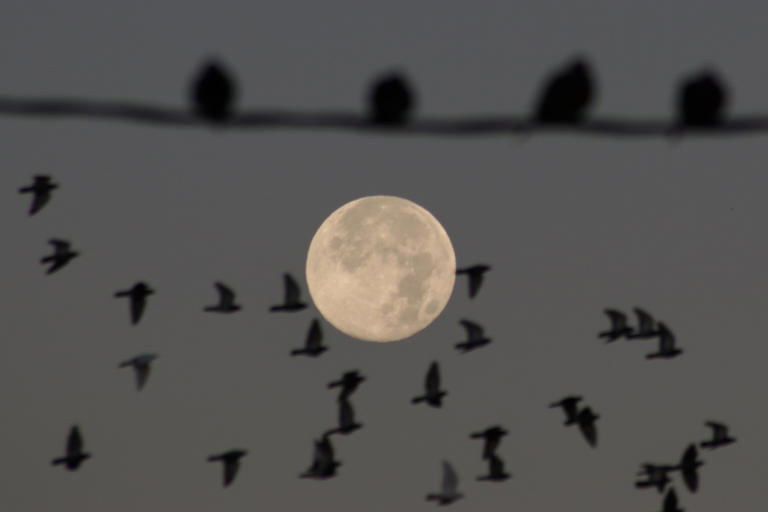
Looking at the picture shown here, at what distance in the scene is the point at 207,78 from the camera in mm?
9312

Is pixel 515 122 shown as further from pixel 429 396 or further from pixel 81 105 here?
pixel 429 396

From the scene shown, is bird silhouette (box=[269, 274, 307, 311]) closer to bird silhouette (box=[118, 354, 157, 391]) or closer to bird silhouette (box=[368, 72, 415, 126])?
bird silhouette (box=[118, 354, 157, 391])

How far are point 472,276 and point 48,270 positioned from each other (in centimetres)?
1270

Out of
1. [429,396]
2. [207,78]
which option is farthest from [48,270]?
[207,78]

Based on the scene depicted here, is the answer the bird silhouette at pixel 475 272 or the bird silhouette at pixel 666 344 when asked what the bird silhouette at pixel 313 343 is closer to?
the bird silhouette at pixel 475 272

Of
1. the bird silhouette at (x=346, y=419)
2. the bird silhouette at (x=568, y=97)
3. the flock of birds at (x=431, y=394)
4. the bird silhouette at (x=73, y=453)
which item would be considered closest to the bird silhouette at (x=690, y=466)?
the flock of birds at (x=431, y=394)

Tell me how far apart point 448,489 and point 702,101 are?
107ft

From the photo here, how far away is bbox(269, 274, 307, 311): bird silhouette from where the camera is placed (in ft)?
130

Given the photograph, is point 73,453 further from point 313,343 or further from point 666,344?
point 666,344

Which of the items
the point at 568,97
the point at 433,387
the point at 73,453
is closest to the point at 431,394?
the point at 433,387

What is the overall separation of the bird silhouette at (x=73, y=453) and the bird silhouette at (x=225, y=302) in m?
5.91

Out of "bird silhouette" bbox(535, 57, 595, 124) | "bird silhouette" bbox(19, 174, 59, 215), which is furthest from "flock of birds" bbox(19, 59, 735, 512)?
"bird silhouette" bbox(535, 57, 595, 124)

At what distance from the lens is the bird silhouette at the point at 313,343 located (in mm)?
42406

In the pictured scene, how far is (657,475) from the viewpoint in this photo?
153ft
